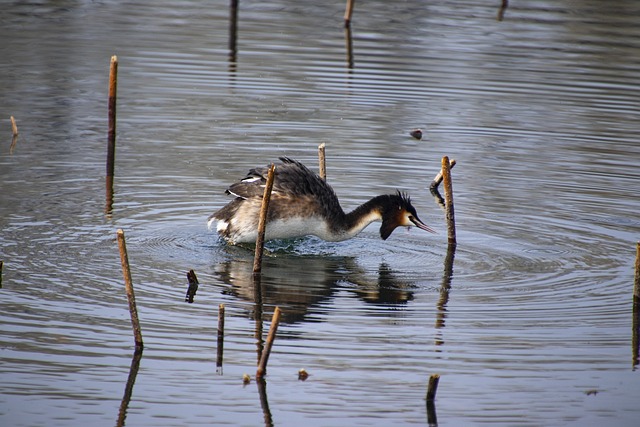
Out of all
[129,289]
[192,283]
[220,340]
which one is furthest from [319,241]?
[129,289]

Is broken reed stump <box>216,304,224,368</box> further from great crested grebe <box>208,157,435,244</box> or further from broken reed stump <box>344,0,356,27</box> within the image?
broken reed stump <box>344,0,356,27</box>

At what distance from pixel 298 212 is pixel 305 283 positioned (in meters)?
1.44

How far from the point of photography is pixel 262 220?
9.87 metres

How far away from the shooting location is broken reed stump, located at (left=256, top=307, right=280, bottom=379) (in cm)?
743

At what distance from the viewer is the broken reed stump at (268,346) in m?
7.43

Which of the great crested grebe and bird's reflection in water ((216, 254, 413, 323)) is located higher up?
the great crested grebe

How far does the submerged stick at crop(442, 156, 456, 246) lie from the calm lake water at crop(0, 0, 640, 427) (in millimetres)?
239

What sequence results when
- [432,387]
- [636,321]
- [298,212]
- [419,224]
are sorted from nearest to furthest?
[432,387] → [636,321] → [298,212] → [419,224]

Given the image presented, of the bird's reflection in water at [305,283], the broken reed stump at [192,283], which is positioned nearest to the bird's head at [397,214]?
the bird's reflection in water at [305,283]

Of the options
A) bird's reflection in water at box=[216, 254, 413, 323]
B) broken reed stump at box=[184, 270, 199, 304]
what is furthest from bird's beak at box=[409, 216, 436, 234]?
broken reed stump at box=[184, 270, 199, 304]

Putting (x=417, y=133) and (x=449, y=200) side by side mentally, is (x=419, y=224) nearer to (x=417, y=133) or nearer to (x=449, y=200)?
(x=449, y=200)

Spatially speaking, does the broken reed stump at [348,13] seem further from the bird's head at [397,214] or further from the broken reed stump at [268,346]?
the broken reed stump at [268,346]

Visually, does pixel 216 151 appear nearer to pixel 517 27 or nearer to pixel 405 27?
pixel 405 27

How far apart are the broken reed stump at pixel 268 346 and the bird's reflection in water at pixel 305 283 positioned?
4.71ft
